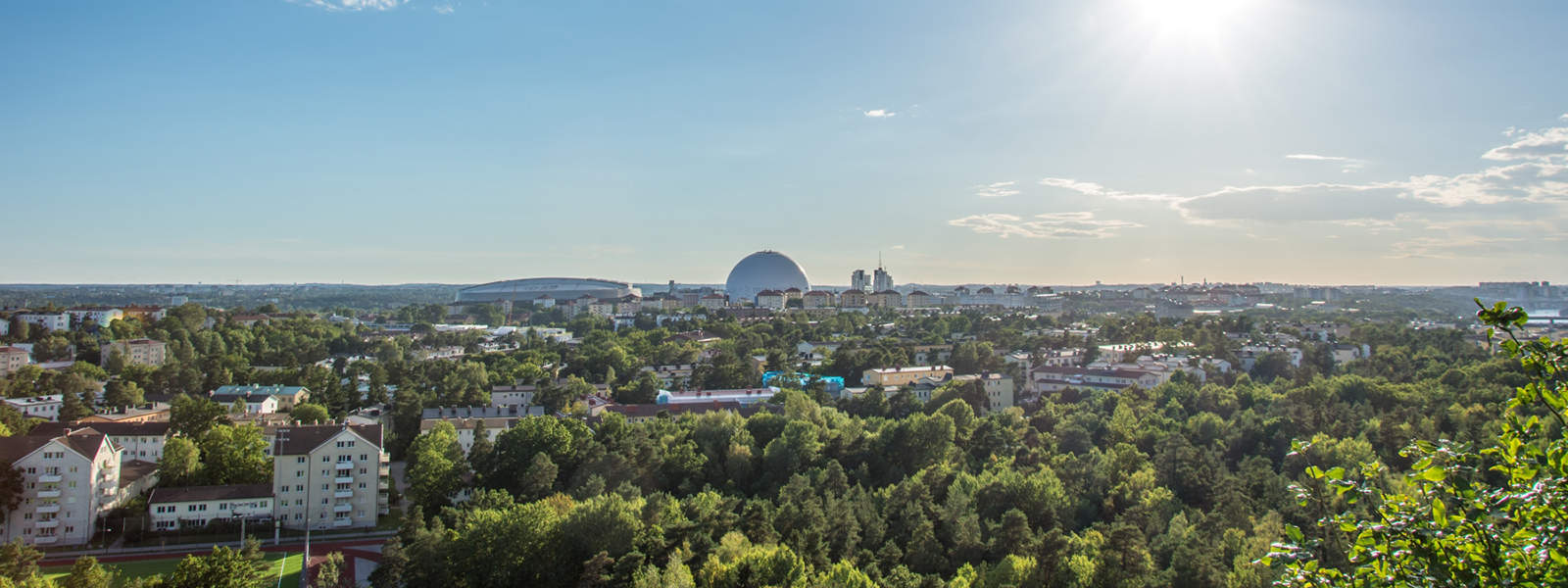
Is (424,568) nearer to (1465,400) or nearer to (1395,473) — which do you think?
(1395,473)

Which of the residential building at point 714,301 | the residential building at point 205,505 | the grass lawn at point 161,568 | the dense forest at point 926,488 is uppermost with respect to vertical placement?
the residential building at point 714,301

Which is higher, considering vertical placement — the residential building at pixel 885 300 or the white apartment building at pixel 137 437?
the residential building at pixel 885 300

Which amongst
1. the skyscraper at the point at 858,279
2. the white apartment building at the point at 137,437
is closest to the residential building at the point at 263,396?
the white apartment building at the point at 137,437

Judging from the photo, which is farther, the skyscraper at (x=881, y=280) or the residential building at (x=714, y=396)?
the skyscraper at (x=881, y=280)

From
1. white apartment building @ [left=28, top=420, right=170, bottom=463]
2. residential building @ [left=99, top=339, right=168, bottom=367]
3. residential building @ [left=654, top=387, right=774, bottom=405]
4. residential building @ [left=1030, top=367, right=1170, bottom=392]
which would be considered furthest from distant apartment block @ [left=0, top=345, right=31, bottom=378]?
residential building @ [left=1030, top=367, right=1170, bottom=392]

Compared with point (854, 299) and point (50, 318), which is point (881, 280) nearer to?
point (854, 299)

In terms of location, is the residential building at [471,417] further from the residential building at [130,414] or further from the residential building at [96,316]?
the residential building at [96,316]
